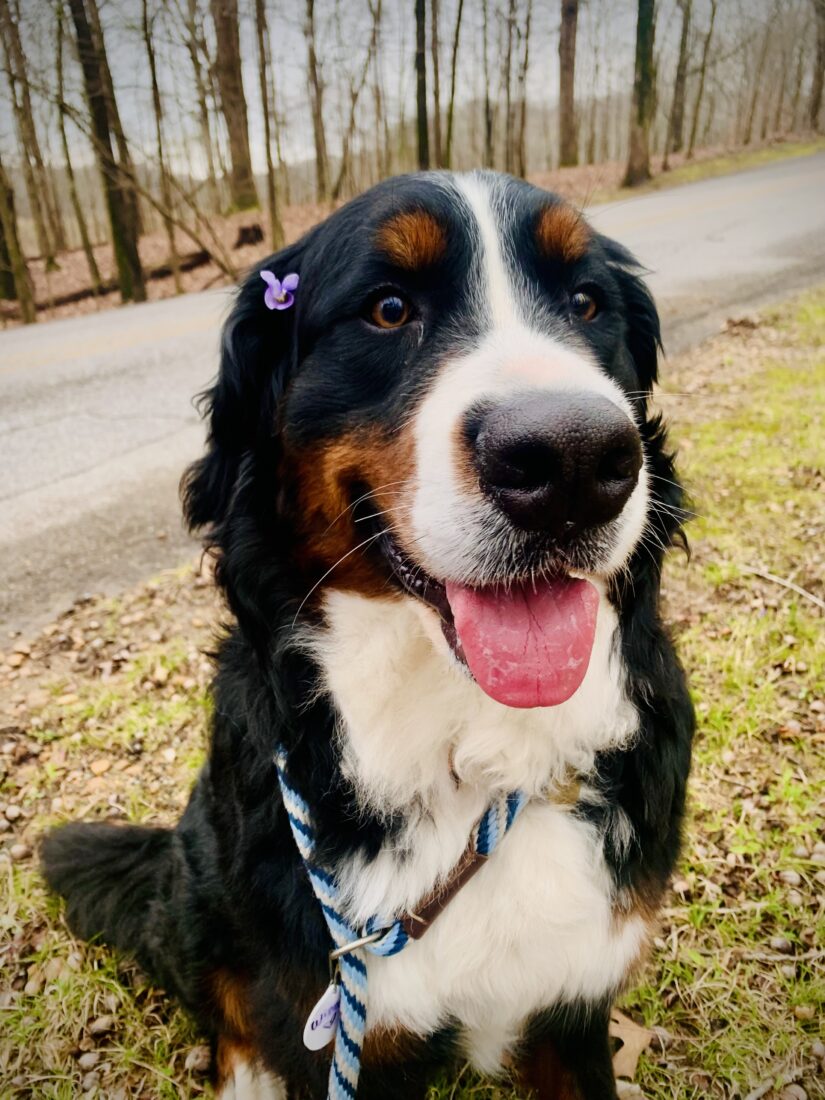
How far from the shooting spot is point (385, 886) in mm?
1661

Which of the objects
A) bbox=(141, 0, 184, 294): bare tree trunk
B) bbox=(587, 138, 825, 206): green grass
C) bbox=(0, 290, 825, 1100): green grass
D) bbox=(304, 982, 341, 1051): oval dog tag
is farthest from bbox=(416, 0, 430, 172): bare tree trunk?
bbox=(304, 982, 341, 1051): oval dog tag

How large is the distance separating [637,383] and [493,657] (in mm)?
987

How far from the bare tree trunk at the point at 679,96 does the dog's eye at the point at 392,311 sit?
7.03 meters

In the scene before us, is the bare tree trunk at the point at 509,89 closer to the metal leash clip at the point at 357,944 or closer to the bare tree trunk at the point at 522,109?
the bare tree trunk at the point at 522,109

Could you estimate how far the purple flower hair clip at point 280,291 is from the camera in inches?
72.6

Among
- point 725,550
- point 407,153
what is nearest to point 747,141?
point 407,153

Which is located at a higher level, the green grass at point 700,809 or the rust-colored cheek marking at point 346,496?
the rust-colored cheek marking at point 346,496

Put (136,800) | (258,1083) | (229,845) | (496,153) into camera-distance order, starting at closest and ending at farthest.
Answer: (229,845) → (258,1083) → (136,800) → (496,153)

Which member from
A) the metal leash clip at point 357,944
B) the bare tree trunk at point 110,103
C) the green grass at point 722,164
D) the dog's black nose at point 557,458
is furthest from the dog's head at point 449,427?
the green grass at point 722,164

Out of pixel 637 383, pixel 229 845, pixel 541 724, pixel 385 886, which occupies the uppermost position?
pixel 637 383

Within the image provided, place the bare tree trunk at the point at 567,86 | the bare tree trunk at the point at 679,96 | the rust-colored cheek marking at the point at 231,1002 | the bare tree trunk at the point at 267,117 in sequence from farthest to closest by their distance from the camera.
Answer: the bare tree trunk at the point at 267,117
the bare tree trunk at the point at 567,86
the bare tree trunk at the point at 679,96
the rust-colored cheek marking at the point at 231,1002

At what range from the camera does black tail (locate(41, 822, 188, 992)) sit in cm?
221

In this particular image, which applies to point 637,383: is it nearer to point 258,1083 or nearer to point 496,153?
point 258,1083

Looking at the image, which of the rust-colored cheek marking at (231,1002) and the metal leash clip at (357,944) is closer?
the metal leash clip at (357,944)
